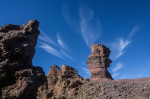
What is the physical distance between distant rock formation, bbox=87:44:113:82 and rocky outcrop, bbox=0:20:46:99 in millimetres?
39705

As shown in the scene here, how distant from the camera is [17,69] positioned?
31.6 feet

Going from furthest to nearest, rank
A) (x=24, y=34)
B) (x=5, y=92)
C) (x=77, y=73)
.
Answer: (x=77, y=73), (x=24, y=34), (x=5, y=92)

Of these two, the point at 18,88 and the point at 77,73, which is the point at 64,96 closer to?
the point at 77,73

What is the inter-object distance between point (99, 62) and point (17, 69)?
43.5m

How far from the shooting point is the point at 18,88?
7.98 m

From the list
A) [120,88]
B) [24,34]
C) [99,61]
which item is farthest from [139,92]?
[99,61]

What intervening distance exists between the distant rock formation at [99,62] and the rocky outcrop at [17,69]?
39705mm

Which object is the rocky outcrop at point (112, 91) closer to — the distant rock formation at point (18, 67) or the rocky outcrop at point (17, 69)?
the distant rock formation at point (18, 67)

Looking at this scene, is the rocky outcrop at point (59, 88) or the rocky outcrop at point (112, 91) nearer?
the rocky outcrop at point (59, 88)

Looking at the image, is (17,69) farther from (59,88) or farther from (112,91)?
(112,91)

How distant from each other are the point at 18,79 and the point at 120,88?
22901 millimetres

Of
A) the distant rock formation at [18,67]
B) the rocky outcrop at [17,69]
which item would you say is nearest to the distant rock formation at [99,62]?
the distant rock formation at [18,67]

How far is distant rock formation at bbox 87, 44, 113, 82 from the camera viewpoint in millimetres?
49028

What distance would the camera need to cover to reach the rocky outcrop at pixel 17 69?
800 cm
